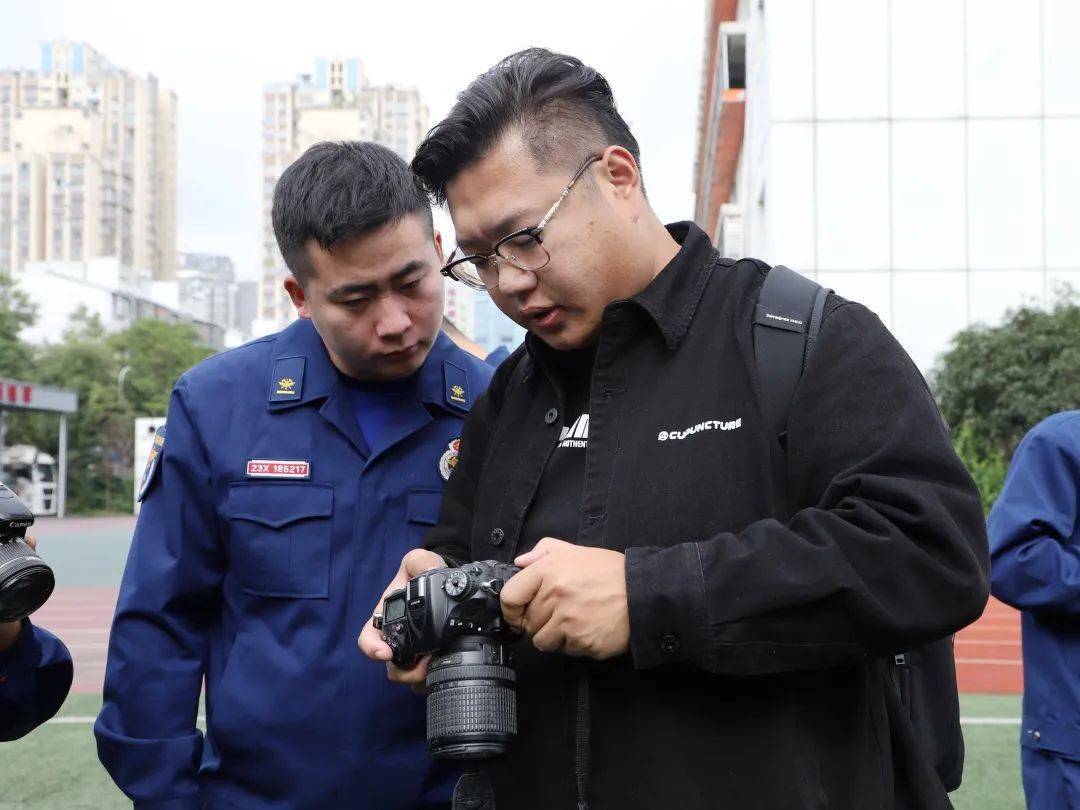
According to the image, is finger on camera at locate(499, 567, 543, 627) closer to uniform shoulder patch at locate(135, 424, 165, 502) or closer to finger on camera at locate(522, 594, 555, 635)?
finger on camera at locate(522, 594, 555, 635)

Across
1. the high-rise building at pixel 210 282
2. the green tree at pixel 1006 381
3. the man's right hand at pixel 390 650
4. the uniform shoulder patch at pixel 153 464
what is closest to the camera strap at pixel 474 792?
the man's right hand at pixel 390 650

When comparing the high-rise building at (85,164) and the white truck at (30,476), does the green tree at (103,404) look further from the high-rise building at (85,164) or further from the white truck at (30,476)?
the high-rise building at (85,164)

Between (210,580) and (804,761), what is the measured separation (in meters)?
1.35

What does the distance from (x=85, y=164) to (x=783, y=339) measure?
343ft

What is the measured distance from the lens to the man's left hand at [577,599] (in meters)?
1.69

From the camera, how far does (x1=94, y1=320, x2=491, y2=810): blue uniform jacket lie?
7.93ft

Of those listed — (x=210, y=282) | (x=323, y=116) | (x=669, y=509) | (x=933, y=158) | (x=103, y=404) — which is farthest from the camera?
(x=210, y=282)

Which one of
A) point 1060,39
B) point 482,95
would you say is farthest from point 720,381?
point 1060,39

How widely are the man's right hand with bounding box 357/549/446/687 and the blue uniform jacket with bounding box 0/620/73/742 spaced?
944 mm

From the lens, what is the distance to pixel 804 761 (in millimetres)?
1727

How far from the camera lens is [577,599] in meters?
1.69

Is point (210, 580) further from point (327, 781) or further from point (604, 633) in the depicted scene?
point (604, 633)

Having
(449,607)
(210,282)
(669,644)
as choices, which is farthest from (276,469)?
(210,282)

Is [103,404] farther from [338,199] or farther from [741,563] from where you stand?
[741,563]
